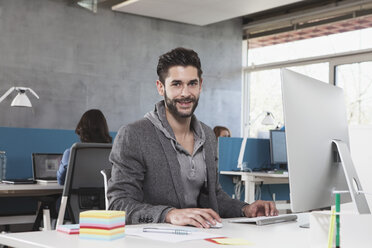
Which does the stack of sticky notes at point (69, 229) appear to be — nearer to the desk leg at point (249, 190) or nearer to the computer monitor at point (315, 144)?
the computer monitor at point (315, 144)

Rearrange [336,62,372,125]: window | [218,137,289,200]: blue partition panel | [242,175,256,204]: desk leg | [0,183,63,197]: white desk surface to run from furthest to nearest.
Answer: [336,62,372,125]: window, [218,137,289,200]: blue partition panel, [242,175,256,204]: desk leg, [0,183,63,197]: white desk surface

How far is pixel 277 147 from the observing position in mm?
5715

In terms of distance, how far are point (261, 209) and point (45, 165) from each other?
287cm

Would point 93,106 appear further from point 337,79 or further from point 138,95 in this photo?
point 337,79

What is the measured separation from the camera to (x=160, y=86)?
2143 mm

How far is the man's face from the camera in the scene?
205 centimetres

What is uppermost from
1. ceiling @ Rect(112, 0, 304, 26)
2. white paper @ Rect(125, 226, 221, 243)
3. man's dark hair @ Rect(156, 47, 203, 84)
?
ceiling @ Rect(112, 0, 304, 26)

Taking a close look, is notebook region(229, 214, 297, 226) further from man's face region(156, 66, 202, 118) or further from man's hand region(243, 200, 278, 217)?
man's face region(156, 66, 202, 118)

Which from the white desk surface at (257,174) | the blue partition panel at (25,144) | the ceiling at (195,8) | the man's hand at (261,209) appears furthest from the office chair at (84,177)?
the ceiling at (195,8)

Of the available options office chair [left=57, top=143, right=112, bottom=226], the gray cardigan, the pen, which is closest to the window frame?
office chair [left=57, top=143, right=112, bottom=226]

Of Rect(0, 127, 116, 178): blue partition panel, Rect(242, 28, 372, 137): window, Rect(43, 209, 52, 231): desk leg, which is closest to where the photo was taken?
Rect(43, 209, 52, 231): desk leg

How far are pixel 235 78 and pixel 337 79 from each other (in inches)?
72.4

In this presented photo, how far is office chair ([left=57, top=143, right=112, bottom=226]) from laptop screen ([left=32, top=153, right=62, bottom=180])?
1.04 m

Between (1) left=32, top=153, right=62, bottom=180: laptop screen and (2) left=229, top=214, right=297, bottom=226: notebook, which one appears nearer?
(2) left=229, top=214, right=297, bottom=226: notebook
